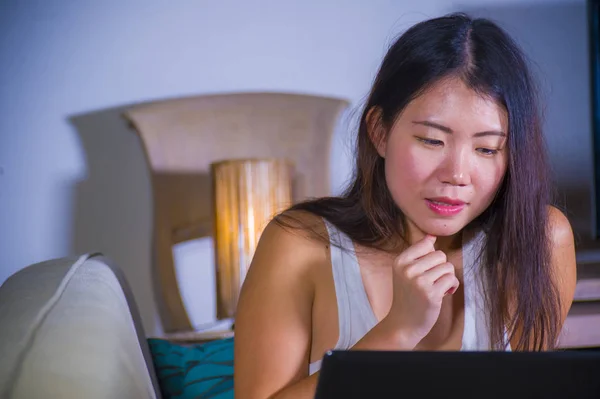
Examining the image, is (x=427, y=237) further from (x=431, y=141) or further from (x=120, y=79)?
(x=120, y=79)

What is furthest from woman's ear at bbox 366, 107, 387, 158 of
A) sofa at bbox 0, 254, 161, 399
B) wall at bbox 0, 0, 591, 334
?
wall at bbox 0, 0, 591, 334

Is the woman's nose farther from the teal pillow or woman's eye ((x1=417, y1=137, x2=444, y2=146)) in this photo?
the teal pillow

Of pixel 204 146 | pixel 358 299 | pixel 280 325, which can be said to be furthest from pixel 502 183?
pixel 204 146

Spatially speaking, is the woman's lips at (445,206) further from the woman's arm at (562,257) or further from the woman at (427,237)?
the woman's arm at (562,257)

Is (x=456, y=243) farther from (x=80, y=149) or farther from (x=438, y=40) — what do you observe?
(x=80, y=149)

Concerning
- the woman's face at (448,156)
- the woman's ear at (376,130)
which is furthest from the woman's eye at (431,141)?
the woman's ear at (376,130)

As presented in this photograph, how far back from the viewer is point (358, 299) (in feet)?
3.51

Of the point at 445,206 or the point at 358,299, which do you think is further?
the point at 358,299

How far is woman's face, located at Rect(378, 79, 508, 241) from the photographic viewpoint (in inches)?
37.1

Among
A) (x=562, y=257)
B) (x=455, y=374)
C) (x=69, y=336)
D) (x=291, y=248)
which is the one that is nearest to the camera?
(x=455, y=374)

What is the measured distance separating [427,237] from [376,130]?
0.22 metres

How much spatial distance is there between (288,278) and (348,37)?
1.33 m

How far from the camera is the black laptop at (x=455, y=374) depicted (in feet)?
1.59

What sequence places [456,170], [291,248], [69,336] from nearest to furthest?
[69,336], [456,170], [291,248]
